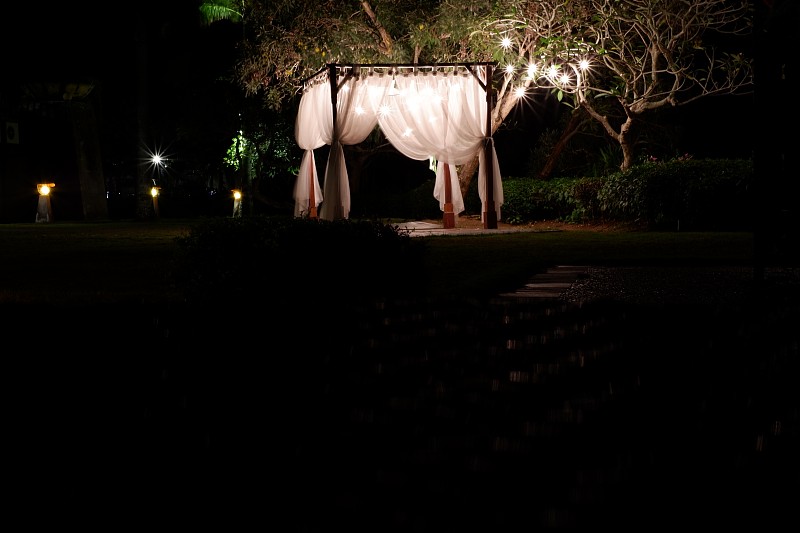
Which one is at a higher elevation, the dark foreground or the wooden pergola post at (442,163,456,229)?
the wooden pergola post at (442,163,456,229)

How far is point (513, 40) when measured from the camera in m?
16.9

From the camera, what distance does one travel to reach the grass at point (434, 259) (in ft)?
23.1

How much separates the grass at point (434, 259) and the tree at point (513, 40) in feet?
13.0

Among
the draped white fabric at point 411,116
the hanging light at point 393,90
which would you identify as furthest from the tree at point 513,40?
the hanging light at point 393,90

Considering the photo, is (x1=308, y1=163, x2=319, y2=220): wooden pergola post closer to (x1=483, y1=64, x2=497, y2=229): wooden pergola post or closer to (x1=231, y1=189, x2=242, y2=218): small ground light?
(x1=483, y1=64, x2=497, y2=229): wooden pergola post

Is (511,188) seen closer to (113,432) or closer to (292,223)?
(292,223)

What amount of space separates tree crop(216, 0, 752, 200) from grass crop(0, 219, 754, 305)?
397 cm

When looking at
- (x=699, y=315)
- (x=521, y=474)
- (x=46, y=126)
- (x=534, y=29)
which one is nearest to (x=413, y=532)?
A: (x=521, y=474)

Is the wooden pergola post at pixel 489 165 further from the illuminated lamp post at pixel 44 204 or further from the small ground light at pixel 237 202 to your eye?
the illuminated lamp post at pixel 44 204

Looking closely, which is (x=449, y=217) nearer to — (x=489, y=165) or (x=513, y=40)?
(x=489, y=165)

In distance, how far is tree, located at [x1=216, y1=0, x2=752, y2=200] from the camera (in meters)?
16.3

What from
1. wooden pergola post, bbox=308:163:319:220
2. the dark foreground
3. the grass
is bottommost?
the dark foreground

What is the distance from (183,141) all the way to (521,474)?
28415mm

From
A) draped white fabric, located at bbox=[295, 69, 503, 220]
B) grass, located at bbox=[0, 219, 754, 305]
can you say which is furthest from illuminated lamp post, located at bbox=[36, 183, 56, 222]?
draped white fabric, located at bbox=[295, 69, 503, 220]
